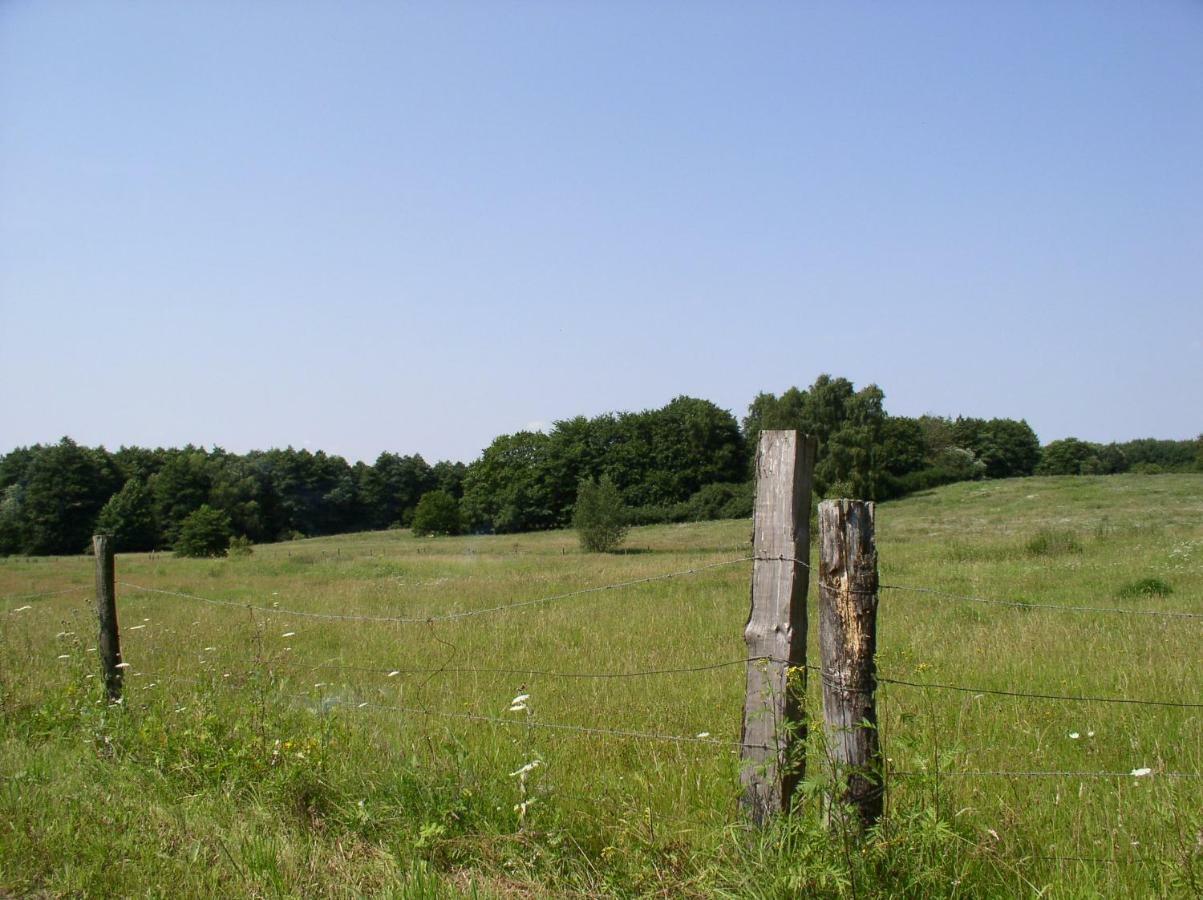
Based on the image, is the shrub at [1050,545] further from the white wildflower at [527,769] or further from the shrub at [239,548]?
the shrub at [239,548]

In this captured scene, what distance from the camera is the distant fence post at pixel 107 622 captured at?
Answer: 6.31 m

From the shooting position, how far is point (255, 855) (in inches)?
147

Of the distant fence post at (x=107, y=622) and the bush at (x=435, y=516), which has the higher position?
the distant fence post at (x=107, y=622)

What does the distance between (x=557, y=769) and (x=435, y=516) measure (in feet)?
181

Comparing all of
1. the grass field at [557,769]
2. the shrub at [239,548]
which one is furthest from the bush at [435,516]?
the grass field at [557,769]

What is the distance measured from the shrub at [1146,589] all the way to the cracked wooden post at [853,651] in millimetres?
10806

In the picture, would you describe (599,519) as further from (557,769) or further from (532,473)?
(532,473)

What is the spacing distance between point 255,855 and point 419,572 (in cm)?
2149

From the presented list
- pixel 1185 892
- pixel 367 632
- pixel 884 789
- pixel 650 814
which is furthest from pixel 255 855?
pixel 367 632

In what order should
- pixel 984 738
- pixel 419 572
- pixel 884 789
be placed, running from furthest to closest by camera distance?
pixel 419 572, pixel 984 738, pixel 884 789

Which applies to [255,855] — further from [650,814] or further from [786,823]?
[786,823]

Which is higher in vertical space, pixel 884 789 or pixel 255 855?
pixel 884 789

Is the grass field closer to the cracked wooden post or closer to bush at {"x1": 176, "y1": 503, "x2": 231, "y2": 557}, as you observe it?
the cracked wooden post

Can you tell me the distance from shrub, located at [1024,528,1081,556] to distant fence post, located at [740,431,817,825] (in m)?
17.6
